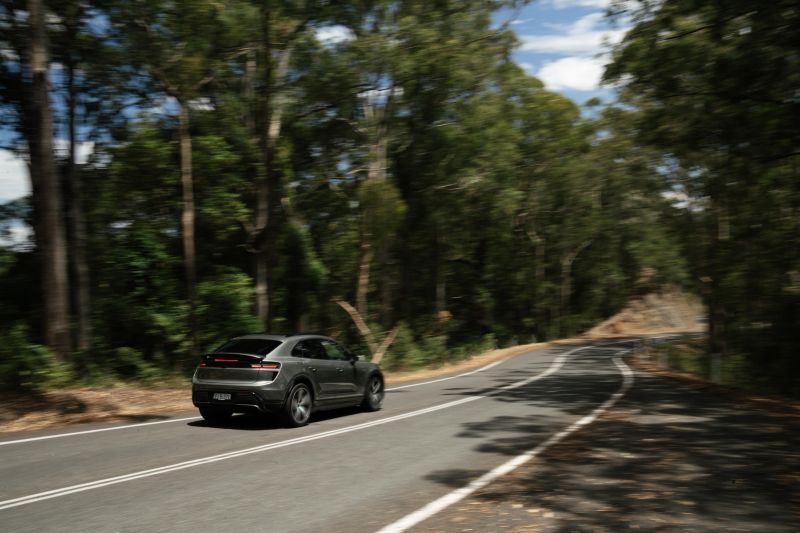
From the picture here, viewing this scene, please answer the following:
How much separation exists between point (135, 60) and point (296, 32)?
566 cm

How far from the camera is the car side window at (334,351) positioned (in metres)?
12.8

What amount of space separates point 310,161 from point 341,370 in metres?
21.2

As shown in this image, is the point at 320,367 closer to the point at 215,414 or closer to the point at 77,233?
the point at 215,414

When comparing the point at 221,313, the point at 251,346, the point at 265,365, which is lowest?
the point at 265,365

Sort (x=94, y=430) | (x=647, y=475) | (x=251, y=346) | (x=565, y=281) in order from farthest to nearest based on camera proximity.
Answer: (x=565, y=281) < (x=251, y=346) < (x=94, y=430) < (x=647, y=475)

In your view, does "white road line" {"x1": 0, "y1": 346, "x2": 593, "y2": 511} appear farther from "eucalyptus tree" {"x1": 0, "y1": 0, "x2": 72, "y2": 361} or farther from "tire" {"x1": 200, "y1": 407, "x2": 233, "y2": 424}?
"eucalyptus tree" {"x1": 0, "y1": 0, "x2": 72, "y2": 361}

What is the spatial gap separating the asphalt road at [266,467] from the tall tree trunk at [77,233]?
11155 millimetres

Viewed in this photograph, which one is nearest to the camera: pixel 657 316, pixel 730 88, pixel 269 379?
pixel 269 379

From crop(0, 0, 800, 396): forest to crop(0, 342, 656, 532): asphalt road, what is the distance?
6.60 m

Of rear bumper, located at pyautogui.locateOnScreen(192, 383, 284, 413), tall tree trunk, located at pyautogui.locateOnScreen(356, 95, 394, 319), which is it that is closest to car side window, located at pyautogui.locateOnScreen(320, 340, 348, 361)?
rear bumper, located at pyautogui.locateOnScreen(192, 383, 284, 413)

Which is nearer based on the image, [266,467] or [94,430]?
[266,467]

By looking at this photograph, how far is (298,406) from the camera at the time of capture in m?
11.4

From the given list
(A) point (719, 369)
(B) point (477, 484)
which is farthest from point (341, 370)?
(A) point (719, 369)

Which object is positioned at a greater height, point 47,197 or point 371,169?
point 371,169
